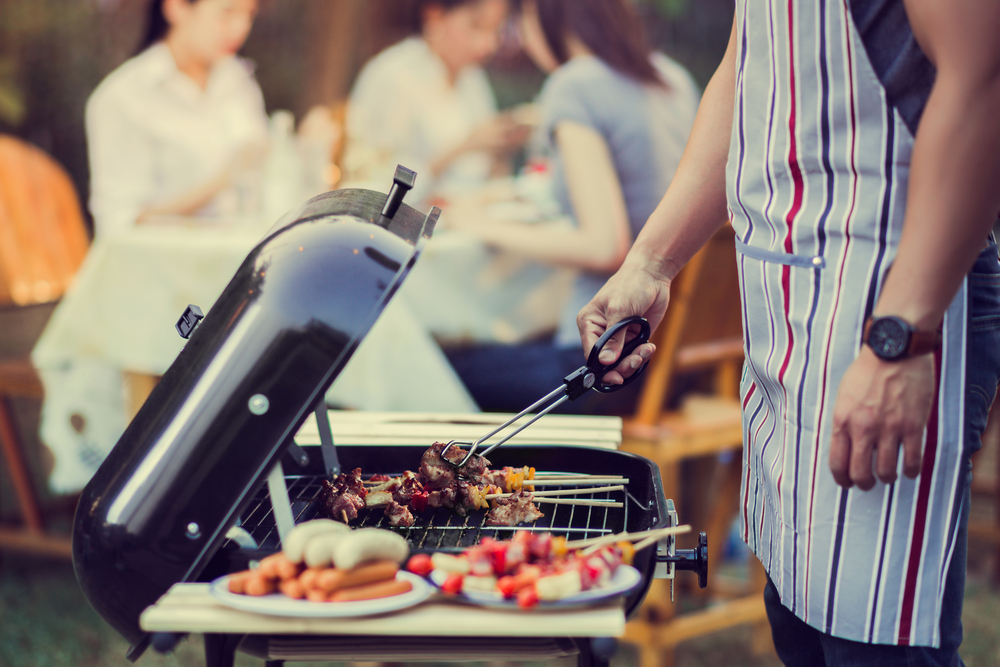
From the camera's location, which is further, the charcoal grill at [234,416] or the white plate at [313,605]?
the charcoal grill at [234,416]

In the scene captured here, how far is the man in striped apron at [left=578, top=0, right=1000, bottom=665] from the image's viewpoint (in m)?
0.75

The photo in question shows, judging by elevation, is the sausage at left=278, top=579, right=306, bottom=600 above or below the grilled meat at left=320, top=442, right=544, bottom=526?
above

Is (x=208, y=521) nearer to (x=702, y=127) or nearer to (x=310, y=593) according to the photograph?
(x=310, y=593)

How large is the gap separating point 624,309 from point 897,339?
424 mm

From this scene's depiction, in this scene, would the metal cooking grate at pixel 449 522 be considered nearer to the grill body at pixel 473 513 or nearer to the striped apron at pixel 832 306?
the grill body at pixel 473 513

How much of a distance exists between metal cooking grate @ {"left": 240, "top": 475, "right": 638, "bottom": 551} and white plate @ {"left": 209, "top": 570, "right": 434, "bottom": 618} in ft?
0.85

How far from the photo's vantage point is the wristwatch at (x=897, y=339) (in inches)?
29.8

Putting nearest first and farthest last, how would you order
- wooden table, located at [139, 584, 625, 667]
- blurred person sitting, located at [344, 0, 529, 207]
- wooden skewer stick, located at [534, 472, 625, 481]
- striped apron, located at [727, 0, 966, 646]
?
wooden table, located at [139, 584, 625, 667] < striped apron, located at [727, 0, 966, 646] < wooden skewer stick, located at [534, 472, 625, 481] < blurred person sitting, located at [344, 0, 529, 207]

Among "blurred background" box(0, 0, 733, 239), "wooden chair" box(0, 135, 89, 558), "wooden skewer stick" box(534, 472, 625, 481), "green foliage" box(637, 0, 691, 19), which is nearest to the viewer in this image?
"wooden skewer stick" box(534, 472, 625, 481)

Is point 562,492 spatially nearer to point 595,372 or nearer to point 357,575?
point 595,372

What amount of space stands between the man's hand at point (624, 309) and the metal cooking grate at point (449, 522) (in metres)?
0.19

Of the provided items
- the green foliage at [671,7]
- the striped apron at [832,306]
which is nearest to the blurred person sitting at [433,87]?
the green foliage at [671,7]

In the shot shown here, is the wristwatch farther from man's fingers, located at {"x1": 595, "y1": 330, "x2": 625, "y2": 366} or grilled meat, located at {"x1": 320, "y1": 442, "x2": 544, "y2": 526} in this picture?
grilled meat, located at {"x1": 320, "y1": 442, "x2": 544, "y2": 526}

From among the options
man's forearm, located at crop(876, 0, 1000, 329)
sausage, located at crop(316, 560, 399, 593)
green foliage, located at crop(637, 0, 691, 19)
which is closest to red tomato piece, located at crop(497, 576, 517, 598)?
sausage, located at crop(316, 560, 399, 593)
